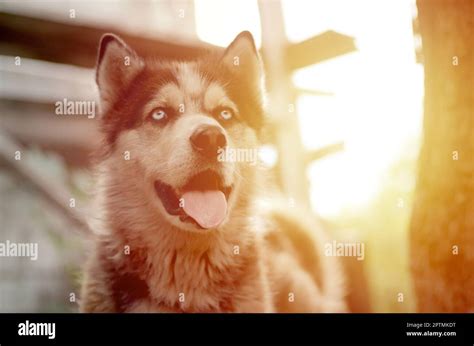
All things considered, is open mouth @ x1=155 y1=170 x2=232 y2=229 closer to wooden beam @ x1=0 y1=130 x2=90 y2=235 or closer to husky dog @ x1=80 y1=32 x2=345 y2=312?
husky dog @ x1=80 y1=32 x2=345 y2=312

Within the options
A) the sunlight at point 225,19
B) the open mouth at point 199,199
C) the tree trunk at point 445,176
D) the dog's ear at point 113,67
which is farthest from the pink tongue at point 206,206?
the tree trunk at point 445,176

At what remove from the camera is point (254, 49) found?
259 centimetres

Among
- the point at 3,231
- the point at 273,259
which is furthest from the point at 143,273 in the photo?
the point at 3,231

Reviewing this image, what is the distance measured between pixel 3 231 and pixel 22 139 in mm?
507

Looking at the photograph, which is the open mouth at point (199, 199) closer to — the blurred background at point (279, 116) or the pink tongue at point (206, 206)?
the pink tongue at point (206, 206)

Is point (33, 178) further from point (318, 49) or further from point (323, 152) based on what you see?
point (318, 49)

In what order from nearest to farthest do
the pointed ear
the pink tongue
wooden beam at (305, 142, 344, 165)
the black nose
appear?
the black nose → the pink tongue → the pointed ear → wooden beam at (305, 142, 344, 165)

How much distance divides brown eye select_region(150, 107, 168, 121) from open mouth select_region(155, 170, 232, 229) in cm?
31

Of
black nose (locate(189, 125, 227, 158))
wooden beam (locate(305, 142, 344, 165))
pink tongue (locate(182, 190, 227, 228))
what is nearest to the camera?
black nose (locate(189, 125, 227, 158))

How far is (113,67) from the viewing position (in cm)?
252

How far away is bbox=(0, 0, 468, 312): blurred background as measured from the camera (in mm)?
2643

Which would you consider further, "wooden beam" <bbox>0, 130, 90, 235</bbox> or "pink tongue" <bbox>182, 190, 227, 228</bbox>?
"wooden beam" <bbox>0, 130, 90, 235</bbox>

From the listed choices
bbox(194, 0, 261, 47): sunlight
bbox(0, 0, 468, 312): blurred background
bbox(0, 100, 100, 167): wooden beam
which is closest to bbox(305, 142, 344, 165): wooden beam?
bbox(0, 0, 468, 312): blurred background

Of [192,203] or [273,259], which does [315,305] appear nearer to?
[273,259]
